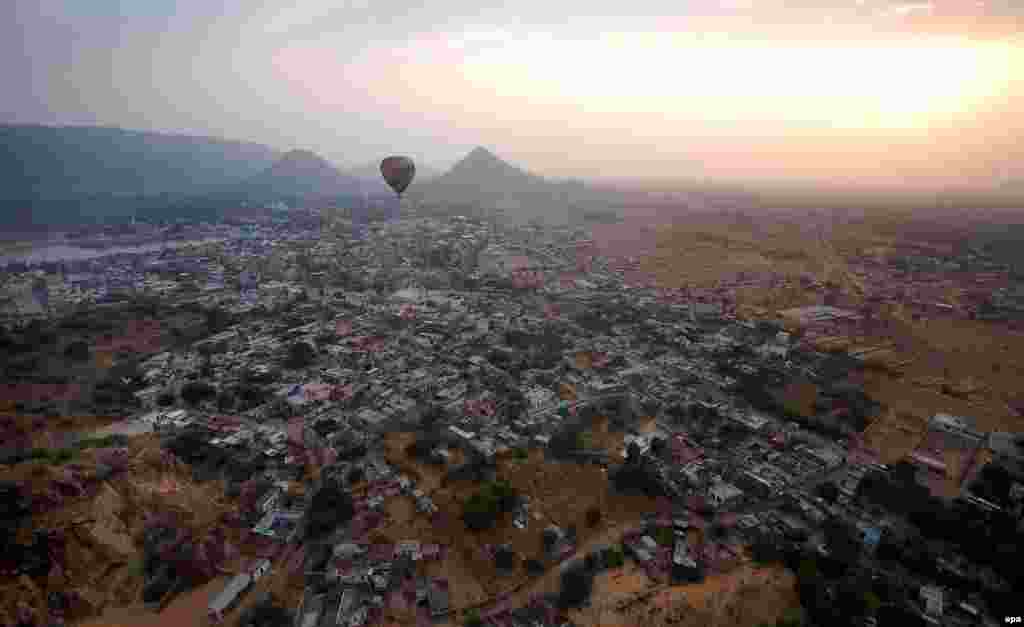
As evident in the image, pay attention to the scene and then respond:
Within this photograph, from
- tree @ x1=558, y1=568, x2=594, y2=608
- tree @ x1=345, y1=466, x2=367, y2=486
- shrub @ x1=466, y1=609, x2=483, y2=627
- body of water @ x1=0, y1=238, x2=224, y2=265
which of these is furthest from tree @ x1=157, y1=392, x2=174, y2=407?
body of water @ x1=0, y1=238, x2=224, y2=265

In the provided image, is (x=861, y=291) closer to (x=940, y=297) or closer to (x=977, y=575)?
(x=940, y=297)

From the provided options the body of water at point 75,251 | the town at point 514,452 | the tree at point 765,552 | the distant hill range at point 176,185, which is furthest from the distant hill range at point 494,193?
the tree at point 765,552

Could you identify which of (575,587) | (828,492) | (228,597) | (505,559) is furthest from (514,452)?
(828,492)

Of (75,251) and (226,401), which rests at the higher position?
(75,251)

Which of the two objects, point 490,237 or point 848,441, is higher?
point 490,237

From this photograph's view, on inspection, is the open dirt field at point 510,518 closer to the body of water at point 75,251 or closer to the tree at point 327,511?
the tree at point 327,511

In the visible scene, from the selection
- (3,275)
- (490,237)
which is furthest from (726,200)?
(3,275)

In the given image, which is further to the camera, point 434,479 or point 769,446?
point 769,446

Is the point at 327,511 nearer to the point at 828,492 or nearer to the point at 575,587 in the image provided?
the point at 575,587
